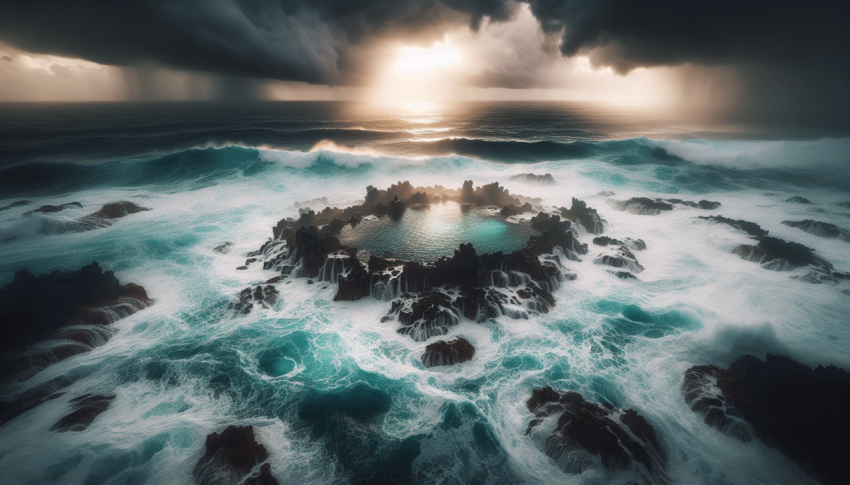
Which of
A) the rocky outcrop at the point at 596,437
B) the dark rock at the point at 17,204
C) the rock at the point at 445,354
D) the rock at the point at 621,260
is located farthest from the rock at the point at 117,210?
the rock at the point at 621,260

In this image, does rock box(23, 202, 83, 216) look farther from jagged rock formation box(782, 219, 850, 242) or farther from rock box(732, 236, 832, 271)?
jagged rock formation box(782, 219, 850, 242)

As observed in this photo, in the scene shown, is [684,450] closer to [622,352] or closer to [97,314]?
[622,352]

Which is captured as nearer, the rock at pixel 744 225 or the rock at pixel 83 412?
the rock at pixel 83 412

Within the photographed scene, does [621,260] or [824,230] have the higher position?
[824,230]

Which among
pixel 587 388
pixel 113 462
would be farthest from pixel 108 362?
pixel 587 388

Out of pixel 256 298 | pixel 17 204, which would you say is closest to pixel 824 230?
pixel 256 298

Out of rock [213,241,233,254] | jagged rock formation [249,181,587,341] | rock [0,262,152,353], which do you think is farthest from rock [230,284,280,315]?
rock [213,241,233,254]

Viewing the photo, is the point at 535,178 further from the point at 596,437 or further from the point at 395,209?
the point at 596,437

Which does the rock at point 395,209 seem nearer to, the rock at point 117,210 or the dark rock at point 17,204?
the rock at point 117,210
